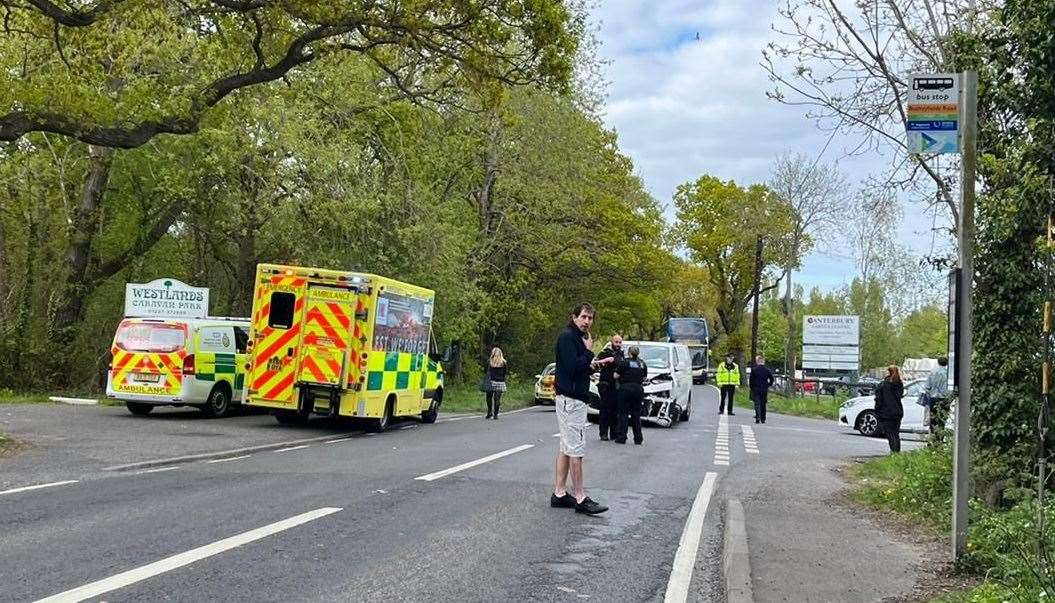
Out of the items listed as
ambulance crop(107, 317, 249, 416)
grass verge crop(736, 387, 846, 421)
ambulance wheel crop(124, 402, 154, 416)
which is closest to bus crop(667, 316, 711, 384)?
grass verge crop(736, 387, 846, 421)

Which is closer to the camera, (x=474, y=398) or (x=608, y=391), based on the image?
(x=608, y=391)

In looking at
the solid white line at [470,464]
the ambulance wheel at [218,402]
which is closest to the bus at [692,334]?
the ambulance wheel at [218,402]

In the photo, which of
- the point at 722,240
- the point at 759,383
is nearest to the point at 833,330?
the point at 722,240

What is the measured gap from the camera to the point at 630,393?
18062 mm

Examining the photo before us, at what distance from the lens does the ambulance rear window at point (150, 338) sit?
19094mm

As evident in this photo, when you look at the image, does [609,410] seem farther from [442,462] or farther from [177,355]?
[177,355]

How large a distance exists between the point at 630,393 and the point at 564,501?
27.0ft

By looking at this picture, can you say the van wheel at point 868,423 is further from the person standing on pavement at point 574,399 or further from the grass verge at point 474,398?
the person standing on pavement at point 574,399

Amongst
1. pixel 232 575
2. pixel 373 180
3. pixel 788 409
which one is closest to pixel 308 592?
pixel 232 575

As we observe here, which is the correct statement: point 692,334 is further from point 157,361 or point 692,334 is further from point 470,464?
point 470,464

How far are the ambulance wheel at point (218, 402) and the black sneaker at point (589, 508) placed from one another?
12407 millimetres

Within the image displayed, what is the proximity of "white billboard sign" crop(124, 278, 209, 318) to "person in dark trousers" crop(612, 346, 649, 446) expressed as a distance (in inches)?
416

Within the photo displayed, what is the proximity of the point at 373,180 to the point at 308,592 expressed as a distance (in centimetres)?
2070

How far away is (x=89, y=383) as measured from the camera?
94.1ft
